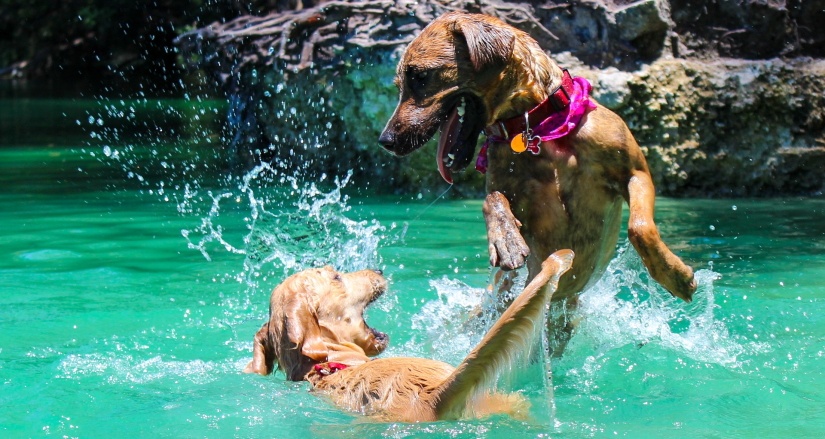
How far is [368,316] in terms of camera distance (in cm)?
667

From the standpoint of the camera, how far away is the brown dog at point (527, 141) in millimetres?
4449

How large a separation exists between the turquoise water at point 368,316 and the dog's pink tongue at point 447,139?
94 cm

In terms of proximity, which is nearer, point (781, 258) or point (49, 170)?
point (781, 258)

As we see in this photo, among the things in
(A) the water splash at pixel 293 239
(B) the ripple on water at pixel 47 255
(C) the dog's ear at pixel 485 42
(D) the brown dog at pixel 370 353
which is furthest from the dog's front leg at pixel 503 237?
(B) the ripple on water at pixel 47 255

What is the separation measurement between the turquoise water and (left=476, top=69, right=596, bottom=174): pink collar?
40.4 inches

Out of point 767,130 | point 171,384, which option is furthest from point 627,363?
point 767,130

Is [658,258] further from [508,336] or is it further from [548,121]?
[508,336]

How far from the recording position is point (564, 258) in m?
3.65

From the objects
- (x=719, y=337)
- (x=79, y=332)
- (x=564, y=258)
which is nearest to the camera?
(x=564, y=258)

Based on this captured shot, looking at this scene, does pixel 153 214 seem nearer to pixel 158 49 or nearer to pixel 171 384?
pixel 171 384

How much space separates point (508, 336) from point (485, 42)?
153cm

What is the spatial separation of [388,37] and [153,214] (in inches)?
121

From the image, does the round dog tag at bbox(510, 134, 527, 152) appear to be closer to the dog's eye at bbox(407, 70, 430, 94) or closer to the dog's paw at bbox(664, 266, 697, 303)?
the dog's eye at bbox(407, 70, 430, 94)

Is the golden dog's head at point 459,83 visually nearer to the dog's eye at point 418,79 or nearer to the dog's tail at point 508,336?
the dog's eye at point 418,79
